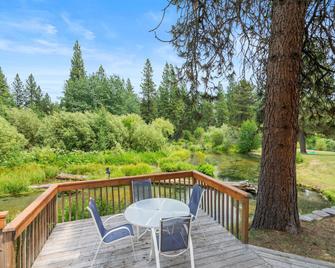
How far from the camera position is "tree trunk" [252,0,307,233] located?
3279mm

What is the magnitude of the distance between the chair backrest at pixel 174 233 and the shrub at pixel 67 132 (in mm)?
13225

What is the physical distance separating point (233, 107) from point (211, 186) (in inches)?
1044

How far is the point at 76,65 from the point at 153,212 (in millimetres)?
27827

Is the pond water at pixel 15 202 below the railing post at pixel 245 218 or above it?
below

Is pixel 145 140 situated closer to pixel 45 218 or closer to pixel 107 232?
pixel 45 218

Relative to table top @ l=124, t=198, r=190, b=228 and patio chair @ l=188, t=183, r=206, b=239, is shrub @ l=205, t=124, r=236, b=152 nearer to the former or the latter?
patio chair @ l=188, t=183, r=206, b=239

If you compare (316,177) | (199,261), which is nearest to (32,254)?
(199,261)

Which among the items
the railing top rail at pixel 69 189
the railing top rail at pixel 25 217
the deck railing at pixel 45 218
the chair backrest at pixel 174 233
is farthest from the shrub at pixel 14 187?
the chair backrest at pixel 174 233

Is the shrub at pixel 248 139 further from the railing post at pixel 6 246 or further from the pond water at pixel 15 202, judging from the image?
the railing post at pixel 6 246

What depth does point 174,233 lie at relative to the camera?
2266 millimetres

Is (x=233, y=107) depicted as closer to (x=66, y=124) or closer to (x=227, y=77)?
(x=66, y=124)

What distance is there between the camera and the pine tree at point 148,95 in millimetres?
29555

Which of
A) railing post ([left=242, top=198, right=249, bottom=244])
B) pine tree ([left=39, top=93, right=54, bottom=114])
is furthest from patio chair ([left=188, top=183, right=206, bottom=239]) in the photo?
pine tree ([left=39, top=93, right=54, bottom=114])

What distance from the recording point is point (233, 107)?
28.7m
